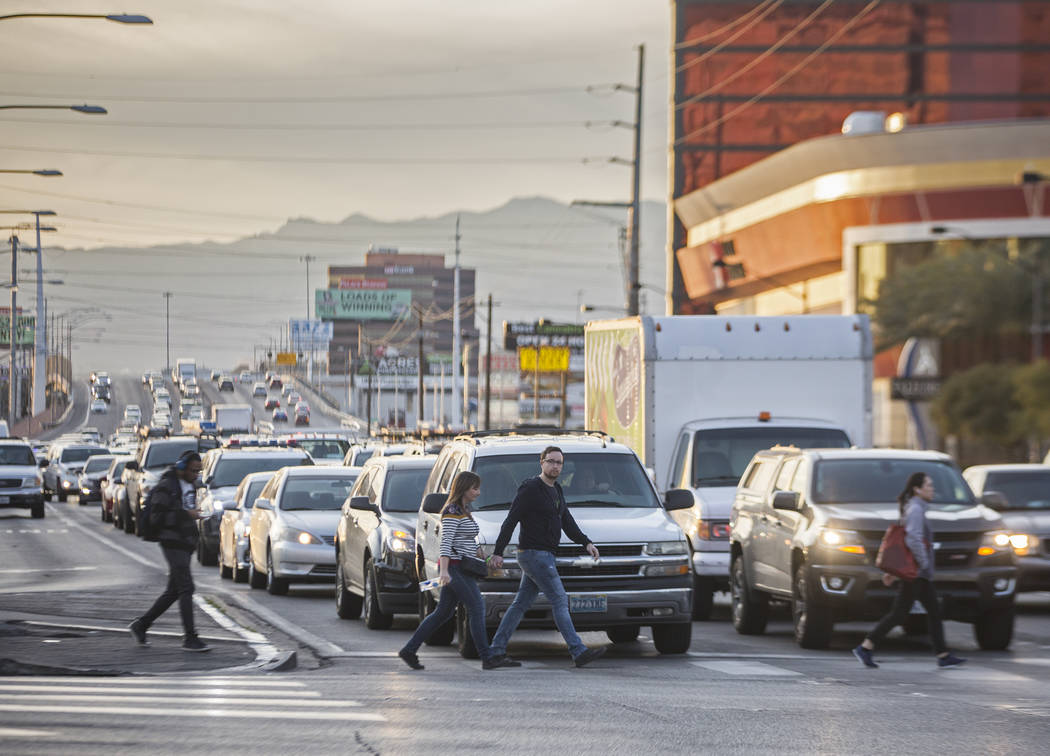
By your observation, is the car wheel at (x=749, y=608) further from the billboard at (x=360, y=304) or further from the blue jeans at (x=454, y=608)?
the billboard at (x=360, y=304)

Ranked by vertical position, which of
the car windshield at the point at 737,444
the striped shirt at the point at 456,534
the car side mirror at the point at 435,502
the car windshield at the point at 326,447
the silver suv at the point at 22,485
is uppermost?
the car windshield at the point at 737,444

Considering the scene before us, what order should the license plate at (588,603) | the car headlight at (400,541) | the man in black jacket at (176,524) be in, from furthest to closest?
the car headlight at (400,541)
the man in black jacket at (176,524)
the license plate at (588,603)

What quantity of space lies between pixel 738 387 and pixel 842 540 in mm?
6060

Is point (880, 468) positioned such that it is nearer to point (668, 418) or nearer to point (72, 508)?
point (668, 418)

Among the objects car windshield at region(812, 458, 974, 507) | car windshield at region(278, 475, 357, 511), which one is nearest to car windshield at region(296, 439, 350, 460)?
car windshield at region(278, 475, 357, 511)

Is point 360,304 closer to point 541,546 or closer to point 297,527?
point 297,527

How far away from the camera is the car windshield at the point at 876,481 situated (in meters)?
17.5

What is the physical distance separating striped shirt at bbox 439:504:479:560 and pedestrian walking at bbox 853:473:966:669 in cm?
350

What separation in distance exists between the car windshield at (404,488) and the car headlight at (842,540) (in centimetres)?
507

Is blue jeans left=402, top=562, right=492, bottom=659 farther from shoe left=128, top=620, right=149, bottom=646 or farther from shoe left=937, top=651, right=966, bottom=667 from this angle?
shoe left=937, top=651, right=966, bottom=667

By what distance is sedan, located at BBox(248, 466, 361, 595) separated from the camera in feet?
77.3

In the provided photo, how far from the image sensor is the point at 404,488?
20.2 m

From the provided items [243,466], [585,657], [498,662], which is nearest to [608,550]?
[585,657]

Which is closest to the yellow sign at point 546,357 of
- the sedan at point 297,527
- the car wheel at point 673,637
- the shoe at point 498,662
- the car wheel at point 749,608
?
the sedan at point 297,527
